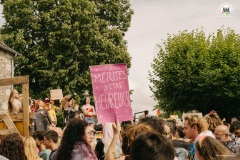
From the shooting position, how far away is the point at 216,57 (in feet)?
123

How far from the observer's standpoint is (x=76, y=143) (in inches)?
194

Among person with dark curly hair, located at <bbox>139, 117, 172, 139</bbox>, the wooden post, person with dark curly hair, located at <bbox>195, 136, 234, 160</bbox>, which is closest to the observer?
person with dark curly hair, located at <bbox>195, 136, 234, 160</bbox>

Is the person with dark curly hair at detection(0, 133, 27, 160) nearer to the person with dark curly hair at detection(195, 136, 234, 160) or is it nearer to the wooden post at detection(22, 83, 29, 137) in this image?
the person with dark curly hair at detection(195, 136, 234, 160)

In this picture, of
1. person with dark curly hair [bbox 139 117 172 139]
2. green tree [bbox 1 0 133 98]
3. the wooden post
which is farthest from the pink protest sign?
green tree [bbox 1 0 133 98]

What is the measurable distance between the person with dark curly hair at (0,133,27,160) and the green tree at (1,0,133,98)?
27.7 m

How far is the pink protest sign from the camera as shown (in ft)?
22.3

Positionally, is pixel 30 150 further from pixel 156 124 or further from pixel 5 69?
pixel 5 69

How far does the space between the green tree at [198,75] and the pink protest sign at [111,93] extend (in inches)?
1135

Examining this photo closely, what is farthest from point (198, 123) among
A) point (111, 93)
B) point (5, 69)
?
point (5, 69)

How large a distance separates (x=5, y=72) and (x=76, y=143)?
2366 centimetres

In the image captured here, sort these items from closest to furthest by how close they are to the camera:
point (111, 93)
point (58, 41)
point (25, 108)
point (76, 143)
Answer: point (76, 143) < point (111, 93) < point (25, 108) < point (58, 41)

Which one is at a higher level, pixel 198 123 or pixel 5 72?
pixel 5 72

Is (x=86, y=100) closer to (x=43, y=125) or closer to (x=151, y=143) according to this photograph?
(x=43, y=125)

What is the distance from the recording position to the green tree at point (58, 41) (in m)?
34.3
